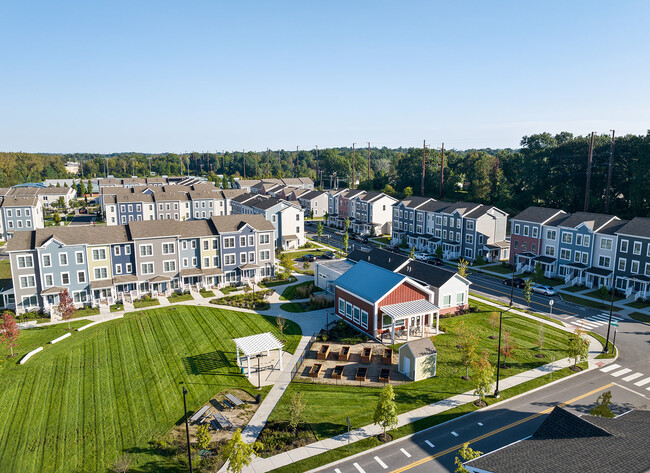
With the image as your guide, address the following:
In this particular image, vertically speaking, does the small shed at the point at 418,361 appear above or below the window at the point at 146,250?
below

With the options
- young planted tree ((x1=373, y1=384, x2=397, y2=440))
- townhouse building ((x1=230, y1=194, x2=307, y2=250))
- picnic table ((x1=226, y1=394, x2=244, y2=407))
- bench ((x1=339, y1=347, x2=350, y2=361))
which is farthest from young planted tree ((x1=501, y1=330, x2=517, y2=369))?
townhouse building ((x1=230, y1=194, x2=307, y2=250))

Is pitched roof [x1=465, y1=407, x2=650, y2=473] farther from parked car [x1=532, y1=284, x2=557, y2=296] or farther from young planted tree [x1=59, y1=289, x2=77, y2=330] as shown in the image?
young planted tree [x1=59, y1=289, x2=77, y2=330]

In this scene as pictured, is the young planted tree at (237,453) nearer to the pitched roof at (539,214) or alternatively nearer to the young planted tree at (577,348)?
the young planted tree at (577,348)

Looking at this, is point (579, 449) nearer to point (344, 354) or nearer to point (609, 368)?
point (344, 354)

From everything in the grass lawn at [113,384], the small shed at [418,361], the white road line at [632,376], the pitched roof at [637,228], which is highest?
the pitched roof at [637,228]

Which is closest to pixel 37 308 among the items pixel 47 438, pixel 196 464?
pixel 47 438

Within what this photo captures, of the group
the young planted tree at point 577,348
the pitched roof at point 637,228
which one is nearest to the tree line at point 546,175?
the pitched roof at point 637,228

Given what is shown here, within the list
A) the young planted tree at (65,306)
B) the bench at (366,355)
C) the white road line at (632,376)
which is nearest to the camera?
the white road line at (632,376)

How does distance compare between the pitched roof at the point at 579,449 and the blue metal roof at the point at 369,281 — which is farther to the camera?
the blue metal roof at the point at 369,281
